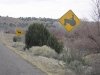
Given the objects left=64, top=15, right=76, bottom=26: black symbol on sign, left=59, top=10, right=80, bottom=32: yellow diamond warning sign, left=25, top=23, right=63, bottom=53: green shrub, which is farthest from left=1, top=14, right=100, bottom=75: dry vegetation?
left=25, top=23, right=63, bottom=53: green shrub

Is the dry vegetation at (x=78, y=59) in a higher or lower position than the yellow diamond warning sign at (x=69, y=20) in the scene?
lower

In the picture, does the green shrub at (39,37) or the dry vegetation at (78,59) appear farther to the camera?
the green shrub at (39,37)

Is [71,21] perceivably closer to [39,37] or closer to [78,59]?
[78,59]

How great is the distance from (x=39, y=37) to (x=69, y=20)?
43.0 feet

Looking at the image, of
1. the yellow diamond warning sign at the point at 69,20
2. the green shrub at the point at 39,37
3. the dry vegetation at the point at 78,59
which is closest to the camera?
the dry vegetation at the point at 78,59

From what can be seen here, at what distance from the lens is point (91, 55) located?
27.7 metres

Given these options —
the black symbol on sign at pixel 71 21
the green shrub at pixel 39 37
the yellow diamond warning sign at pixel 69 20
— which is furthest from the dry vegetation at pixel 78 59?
the green shrub at pixel 39 37

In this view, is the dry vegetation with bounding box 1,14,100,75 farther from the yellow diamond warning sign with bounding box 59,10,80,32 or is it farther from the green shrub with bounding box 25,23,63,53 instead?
the green shrub with bounding box 25,23,63,53

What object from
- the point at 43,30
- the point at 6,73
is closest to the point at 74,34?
the point at 43,30

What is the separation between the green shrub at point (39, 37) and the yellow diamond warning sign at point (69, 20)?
1061cm

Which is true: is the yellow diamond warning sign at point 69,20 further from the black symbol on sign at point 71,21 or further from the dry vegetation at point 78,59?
the dry vegetation at point 78,59

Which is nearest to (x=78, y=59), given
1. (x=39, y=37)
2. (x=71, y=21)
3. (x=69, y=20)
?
(x=69, y=20)

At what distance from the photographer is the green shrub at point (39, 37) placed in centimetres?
3591

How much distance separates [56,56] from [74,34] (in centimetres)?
982
